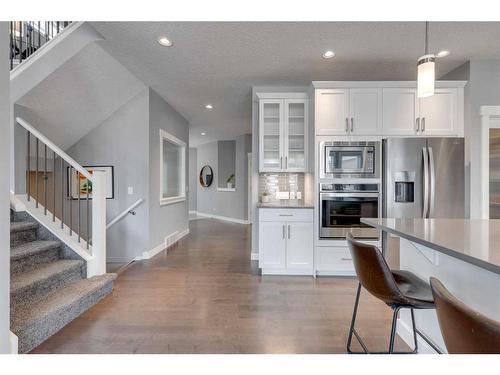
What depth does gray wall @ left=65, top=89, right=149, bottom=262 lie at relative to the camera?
159 inches

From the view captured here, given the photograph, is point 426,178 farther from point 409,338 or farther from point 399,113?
point 409,338

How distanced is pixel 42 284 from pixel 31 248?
1.36 ft

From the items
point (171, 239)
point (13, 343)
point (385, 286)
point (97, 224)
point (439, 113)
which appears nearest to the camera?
point (385, 286)

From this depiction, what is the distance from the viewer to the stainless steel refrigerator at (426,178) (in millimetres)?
3061

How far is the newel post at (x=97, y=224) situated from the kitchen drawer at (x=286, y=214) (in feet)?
6.00

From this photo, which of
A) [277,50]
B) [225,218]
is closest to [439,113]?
[277,50]

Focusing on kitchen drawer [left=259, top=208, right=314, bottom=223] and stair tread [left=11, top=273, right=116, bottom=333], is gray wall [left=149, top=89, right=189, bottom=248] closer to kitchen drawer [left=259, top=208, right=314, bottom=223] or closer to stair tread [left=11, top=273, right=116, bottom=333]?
stair tread [left=11, top=273, right=116, bottom=333]

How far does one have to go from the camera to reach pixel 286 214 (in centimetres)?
334

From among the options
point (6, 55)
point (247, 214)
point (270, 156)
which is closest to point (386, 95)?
point (270, 156)

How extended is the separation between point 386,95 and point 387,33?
813mm

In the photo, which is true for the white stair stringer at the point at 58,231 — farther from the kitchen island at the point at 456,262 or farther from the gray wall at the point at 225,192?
the gray wall at the point at 225,192

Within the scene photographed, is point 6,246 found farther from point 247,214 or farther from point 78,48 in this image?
point 247,214

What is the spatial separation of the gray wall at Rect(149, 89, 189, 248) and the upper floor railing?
1337 millimetres

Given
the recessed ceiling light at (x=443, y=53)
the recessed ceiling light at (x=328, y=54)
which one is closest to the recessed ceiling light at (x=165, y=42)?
the recessed ceiling light at (x=328, y=54)
